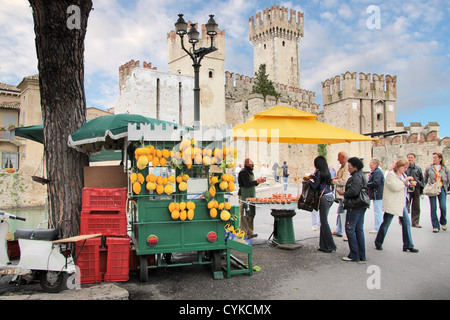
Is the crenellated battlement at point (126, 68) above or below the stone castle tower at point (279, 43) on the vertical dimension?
below

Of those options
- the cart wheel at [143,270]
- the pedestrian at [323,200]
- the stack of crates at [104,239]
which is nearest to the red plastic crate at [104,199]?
the stack of crates at [104,239]

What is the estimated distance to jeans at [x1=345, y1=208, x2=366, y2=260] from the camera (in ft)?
21.2

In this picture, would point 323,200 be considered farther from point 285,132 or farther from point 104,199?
point 104,199

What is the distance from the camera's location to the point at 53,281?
4.77m

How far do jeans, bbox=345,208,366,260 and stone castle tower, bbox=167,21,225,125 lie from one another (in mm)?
26184

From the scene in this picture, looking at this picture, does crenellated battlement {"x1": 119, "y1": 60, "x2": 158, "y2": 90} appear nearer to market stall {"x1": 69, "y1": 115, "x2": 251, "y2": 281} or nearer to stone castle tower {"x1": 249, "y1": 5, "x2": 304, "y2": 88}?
stone castle tower {"x1": 249, "y1": 5, "x2": 304, "y2": 88}

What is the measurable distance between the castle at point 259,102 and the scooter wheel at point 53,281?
22400 mm

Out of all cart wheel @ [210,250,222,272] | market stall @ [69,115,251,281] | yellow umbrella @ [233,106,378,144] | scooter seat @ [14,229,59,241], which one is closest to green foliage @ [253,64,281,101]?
yellow umbrella @ [233,106,378,144]

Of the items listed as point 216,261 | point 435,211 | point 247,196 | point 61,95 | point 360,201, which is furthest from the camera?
point 435,211

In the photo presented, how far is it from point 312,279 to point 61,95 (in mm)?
4949

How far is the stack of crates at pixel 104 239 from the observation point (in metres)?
5.12

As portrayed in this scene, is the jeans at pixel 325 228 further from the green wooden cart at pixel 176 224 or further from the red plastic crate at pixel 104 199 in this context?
the red plastic crate at pixel 104 199

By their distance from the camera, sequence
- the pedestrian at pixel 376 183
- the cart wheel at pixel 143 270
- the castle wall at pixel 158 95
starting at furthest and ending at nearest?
the castle wall at pixel 158 95, the pedestrian at pixel 376 183, the cart wheel at pixel 143 270

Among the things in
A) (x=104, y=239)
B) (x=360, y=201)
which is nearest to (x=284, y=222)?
(x=360, y=201)
